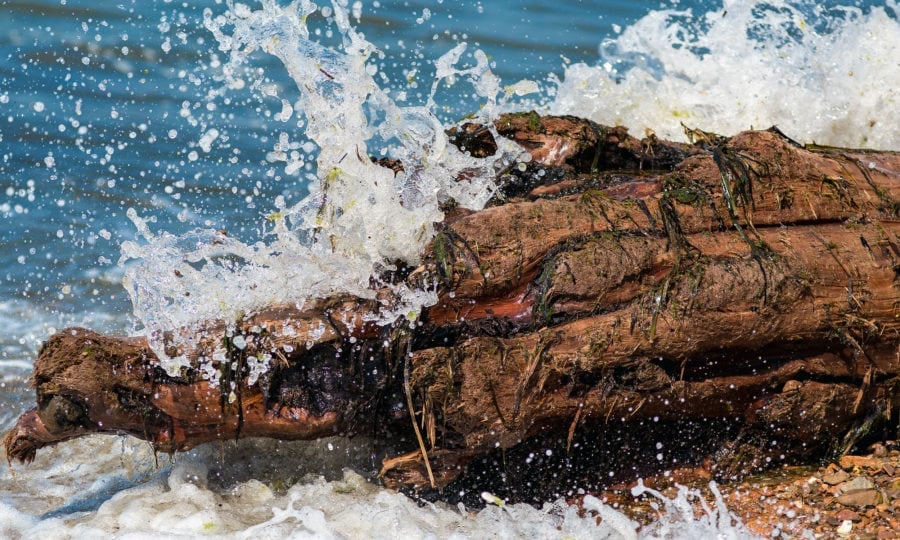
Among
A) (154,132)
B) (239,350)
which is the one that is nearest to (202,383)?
(239,350)

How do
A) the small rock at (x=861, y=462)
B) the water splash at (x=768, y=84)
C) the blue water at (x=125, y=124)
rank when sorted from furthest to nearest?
the water splash at (x=768, y=84), the blue water at (x=125, y=124), the small rock at (x=861, y=462)

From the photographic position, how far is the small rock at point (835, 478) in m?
3.75

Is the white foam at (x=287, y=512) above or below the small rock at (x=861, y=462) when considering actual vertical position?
below

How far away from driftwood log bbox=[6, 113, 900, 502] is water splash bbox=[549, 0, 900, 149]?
295cm

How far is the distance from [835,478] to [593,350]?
4.05ft

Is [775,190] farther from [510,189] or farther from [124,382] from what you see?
[124,382]

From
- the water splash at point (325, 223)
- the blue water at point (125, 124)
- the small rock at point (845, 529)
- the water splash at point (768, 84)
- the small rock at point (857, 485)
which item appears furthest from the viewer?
the water splash at point (768, 84)

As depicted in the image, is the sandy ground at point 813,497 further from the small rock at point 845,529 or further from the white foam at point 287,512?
the white foam at point 287,512

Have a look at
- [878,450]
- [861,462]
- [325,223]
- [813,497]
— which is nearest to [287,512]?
[325,223]

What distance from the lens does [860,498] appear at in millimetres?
3582

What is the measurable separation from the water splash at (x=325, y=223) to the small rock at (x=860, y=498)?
182 centimetres

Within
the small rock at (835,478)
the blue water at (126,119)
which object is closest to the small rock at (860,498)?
the small rock at (835,478)

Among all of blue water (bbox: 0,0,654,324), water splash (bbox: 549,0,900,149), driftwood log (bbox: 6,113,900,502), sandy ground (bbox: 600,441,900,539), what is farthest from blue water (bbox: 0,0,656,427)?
sandy ground (bbox: 600,441,900,539)

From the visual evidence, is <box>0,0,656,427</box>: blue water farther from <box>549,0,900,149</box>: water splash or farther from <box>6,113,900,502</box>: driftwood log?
<box>6,113,900,502</box>: driftwood log
